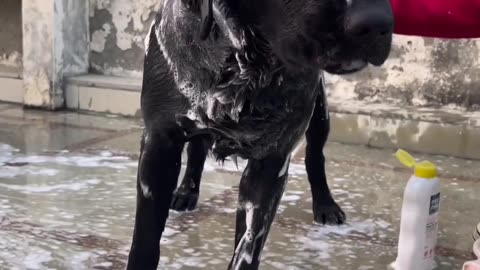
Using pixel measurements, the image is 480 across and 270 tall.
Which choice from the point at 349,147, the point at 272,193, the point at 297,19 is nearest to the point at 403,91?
the point at 349,147

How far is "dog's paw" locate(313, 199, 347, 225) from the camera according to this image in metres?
2.37

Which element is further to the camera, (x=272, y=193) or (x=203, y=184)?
(x=203, y=184)

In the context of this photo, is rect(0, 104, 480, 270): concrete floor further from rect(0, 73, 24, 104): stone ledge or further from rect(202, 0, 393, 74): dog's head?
rect(202, 0, 393, 74): dog's head

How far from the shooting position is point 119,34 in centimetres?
420

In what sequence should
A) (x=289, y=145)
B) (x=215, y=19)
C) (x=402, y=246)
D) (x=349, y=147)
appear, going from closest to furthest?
(x=215, y=19) → (x=289, y=145) → (x=402, y=246) → (x=349, y=147)

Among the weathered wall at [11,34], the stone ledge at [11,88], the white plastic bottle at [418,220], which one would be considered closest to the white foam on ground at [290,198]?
the white plastic bottle at [418,220]

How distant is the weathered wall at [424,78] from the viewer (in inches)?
139

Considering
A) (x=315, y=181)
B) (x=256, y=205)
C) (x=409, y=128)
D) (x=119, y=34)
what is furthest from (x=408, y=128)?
(x=256, y=205)

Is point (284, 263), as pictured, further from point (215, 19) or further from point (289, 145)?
point (215, 19)

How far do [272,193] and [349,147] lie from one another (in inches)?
75.4

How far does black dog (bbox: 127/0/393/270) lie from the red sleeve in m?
0.50

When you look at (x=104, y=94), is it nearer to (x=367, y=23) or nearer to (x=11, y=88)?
(x=11, y=88)

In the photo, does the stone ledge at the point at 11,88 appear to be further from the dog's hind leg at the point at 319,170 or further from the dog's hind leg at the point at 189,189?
the dog's hind leg at the point at 319,170

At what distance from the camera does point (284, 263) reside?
2020 mm
